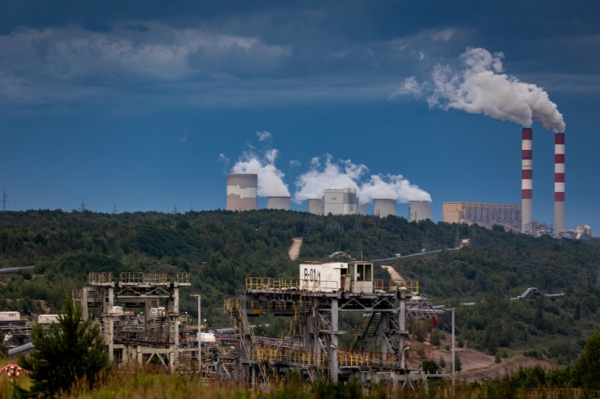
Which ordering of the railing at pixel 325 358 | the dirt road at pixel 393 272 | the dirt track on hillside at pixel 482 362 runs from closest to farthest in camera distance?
the railing at pixel 325 358, the dirt track on hillside at pixel 482 362, the dirt road at pixel 393 272

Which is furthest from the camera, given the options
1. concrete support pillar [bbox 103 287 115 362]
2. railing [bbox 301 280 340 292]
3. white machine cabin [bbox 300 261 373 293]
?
concrete support pillar [bbox 103 287 115 362]

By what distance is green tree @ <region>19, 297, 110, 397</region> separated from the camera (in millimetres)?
35156

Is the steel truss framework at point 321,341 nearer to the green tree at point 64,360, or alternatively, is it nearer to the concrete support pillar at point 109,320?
the concrete support pillar at point 109,320

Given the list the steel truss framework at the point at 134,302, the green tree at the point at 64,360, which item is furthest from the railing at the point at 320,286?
the green tree at the point at 64,360

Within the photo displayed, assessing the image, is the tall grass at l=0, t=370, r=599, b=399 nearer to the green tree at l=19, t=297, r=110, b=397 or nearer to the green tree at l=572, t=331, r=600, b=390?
the green tree at l=19, t=297, r=110, b=397

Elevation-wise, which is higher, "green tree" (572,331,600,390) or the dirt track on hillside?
"green tree" (572,331,600,390)

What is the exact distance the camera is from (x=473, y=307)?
6117 inches

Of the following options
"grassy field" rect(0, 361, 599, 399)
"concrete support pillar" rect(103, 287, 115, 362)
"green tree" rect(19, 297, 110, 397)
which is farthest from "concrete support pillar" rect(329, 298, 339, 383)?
"green tree" rect(19, 297, 110, 397)

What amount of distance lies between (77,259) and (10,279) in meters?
13.7

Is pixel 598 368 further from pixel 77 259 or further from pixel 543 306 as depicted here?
pixel 543 306

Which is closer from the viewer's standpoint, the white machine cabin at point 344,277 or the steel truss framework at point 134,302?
the white machine cabin at point 344,277

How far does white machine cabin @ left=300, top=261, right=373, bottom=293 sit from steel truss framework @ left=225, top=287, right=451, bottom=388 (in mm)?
645

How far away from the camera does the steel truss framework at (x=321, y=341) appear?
53312 mm

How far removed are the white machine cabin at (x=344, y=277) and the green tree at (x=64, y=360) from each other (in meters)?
21.0
